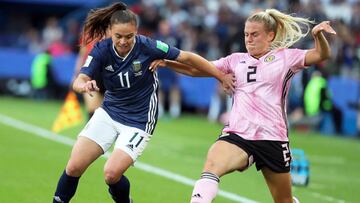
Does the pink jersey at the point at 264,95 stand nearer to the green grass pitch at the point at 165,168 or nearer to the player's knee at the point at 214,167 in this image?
the player's knee at the point at 214,167

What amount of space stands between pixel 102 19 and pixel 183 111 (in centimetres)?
1539

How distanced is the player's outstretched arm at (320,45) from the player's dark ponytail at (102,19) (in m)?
1.63

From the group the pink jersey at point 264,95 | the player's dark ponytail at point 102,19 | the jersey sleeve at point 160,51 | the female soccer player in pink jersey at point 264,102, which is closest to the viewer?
the female soccer player in pink jersey at point 264,102

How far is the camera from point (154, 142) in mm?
16578

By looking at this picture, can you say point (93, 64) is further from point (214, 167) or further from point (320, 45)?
point (320, 45)

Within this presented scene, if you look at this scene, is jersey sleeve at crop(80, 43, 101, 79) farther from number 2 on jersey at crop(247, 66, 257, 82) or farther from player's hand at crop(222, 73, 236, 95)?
number 2 on jersey at crop(247, 66, 257, 82)

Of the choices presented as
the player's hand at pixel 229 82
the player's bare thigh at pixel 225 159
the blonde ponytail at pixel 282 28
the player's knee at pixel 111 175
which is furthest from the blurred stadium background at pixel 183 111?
the player's bare thigh at pixel 225 159

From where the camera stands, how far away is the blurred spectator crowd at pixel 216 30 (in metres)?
21.2

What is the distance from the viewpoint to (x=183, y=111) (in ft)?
→ 78.7

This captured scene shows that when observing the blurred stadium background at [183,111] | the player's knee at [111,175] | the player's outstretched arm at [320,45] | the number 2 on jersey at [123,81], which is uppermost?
the player's outstretched arm at [320,45]

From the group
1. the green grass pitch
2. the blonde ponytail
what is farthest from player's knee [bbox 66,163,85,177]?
the blonde ponytail

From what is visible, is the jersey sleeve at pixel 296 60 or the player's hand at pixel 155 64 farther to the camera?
the player's hand at pixel 155 64

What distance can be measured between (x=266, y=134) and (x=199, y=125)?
1281 cm

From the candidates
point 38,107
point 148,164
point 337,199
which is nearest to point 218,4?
point 38,107
